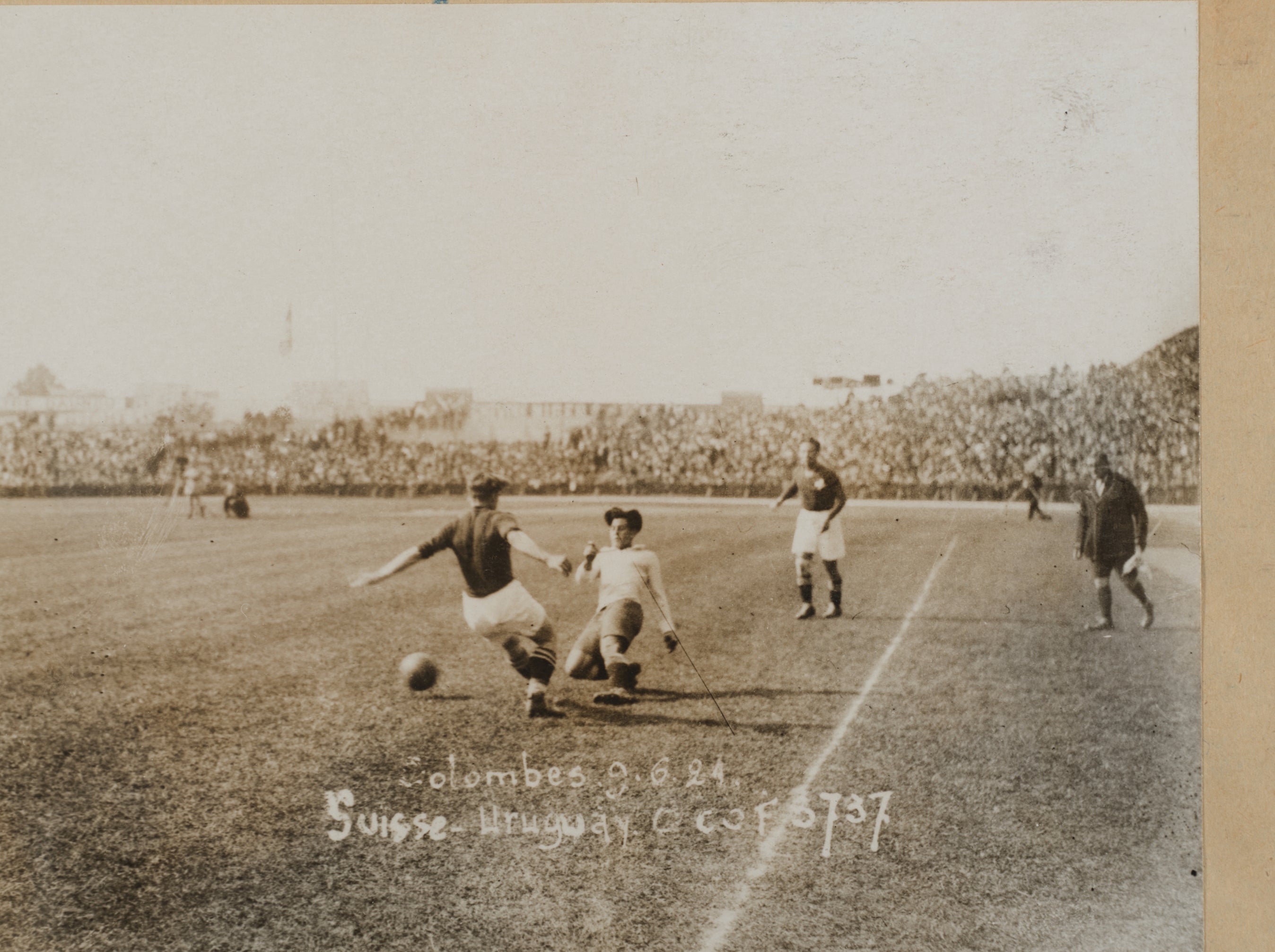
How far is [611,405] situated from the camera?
3.00 m

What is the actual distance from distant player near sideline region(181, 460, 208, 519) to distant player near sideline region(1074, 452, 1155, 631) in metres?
3.21

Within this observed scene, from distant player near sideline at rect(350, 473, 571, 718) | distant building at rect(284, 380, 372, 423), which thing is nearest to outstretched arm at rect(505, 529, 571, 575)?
distant player near sideline at rect(350, 473, 571, 718)

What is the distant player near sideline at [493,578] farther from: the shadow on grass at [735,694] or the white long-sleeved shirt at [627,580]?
the shadow on grass at [735,694]

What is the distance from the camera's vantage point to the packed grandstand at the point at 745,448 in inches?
114

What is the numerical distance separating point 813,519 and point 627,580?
2.40 feet

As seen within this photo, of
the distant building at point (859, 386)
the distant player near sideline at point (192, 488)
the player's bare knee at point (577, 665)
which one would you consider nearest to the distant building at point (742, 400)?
the distant building at point (859, 386)

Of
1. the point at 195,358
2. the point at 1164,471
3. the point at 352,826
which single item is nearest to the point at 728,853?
the point at 352,826

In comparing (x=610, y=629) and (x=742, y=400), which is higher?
(x=742, y=400)

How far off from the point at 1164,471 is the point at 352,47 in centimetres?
328

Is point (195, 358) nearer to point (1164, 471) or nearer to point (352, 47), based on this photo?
point (352, 47)

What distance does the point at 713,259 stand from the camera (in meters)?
2.93

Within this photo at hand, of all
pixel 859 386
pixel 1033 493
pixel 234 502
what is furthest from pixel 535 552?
pixel 1033 493

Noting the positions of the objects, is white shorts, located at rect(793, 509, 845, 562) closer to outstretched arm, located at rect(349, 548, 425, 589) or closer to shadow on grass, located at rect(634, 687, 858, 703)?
shadow on grass, located at rect(634, 687, 858, 703)

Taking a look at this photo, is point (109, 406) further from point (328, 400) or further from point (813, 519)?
point (813, 519)
